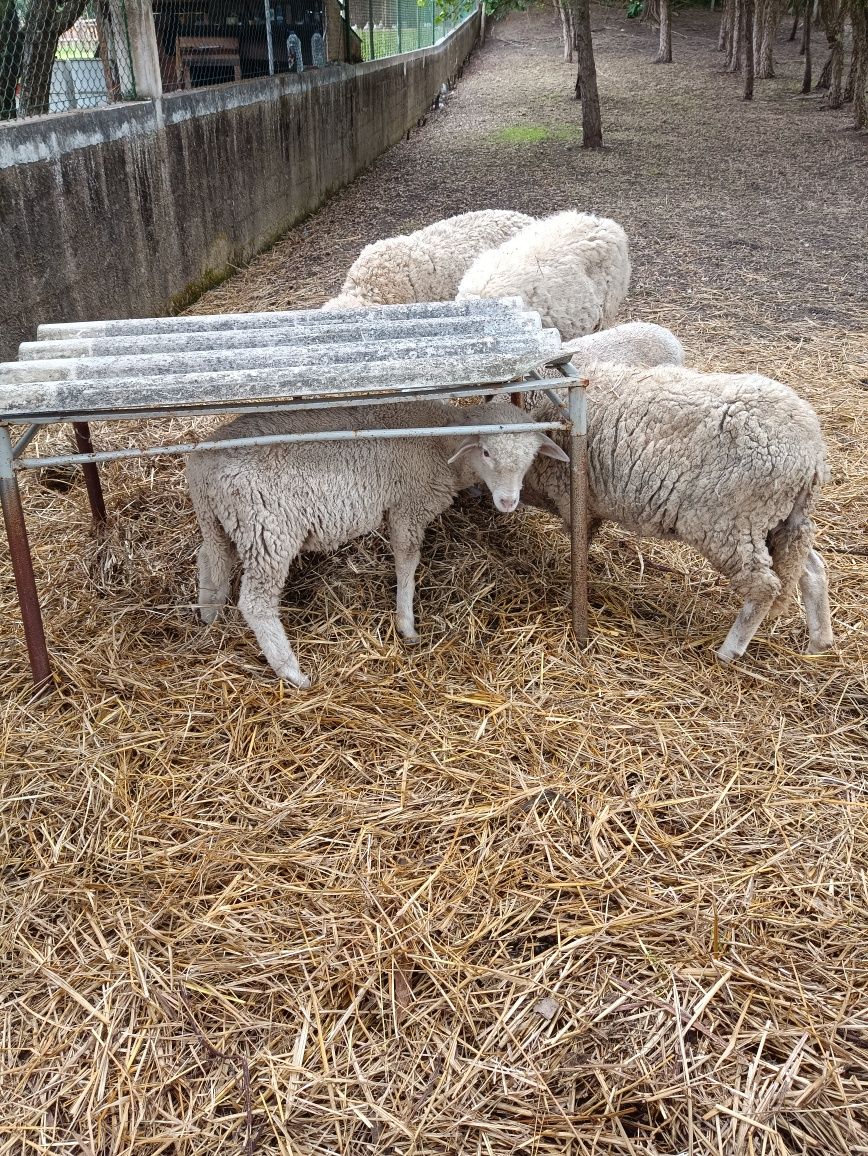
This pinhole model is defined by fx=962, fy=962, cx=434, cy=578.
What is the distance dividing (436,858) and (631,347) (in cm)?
260

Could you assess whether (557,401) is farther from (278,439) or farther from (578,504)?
(278,439)

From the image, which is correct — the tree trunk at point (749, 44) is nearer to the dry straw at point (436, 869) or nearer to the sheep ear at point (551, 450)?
the dry straw at point (436, 869)

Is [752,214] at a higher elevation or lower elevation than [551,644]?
higher

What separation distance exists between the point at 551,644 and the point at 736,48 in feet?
79.0

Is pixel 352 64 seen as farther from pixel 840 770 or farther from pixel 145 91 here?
pixel 840 770

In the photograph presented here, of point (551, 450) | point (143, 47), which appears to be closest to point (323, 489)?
point (551, 450)

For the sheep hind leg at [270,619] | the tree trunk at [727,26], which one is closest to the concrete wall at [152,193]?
the sheep hind leg at [270,619]

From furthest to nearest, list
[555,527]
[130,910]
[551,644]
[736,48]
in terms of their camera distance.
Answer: [736,48] → [555,527] → [551,644] → [130,910]

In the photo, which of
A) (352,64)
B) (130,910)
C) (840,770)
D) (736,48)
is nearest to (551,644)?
(840,770)

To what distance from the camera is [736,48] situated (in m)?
22.8

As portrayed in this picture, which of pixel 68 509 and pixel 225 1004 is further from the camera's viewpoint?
pixel 68 509

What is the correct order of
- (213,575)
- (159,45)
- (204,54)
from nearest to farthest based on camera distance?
(213,575) < (159,45) < (204,54)

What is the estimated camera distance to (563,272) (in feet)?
15.9

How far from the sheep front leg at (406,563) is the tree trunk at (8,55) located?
3.67 m
